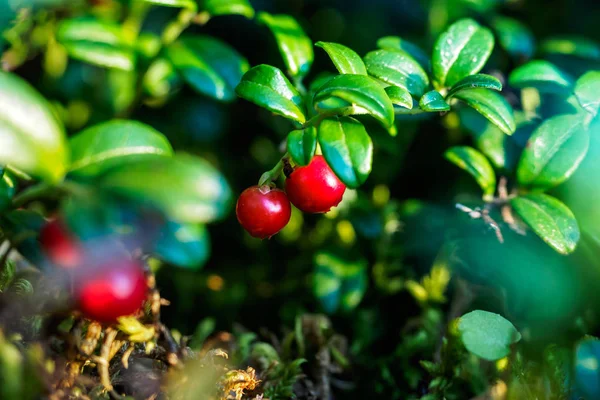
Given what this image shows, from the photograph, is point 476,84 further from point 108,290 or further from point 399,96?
point 108,290

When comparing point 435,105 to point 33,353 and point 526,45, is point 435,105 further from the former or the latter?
point 33,353

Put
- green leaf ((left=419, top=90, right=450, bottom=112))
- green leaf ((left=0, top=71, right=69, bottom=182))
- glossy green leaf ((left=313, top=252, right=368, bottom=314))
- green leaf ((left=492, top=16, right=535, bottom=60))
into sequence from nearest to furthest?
green leaf ((left=0, top=71, right=69, bottom=182)) → green leaf ((left=419, top=90, right=450, bottom=112)) → glossy green leaf ((left=313, top=252, right=368, bottom=314)) → green leaf ((left=492, top=16, right=535, bottom=60))

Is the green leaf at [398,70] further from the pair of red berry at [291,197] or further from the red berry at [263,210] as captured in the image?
the red berry at [263,210]

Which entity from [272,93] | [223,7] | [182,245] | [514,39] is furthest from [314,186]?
[514,39]

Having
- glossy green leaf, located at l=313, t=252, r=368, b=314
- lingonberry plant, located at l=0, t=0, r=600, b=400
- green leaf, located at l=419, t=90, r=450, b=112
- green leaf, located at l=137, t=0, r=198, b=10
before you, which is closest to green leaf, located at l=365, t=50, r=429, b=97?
lingonberry plant, located at l=0, t=0, r=600, b=400

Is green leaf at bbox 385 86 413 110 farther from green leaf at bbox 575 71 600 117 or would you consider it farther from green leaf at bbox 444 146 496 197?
green leaf at bbox 575 71 600 117

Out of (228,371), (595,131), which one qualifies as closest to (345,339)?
(228,371)
